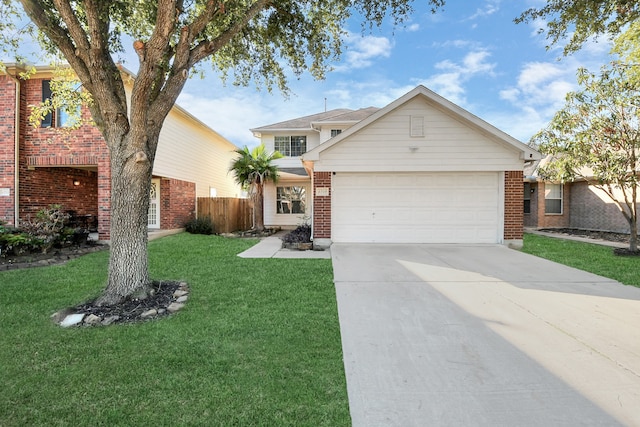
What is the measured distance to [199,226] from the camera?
14344 millimetres

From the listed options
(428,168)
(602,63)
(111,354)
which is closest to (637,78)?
(602,63)

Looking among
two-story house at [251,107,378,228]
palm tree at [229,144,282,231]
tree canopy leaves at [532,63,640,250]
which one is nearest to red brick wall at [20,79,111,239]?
palm tree at [229,144,282,231]

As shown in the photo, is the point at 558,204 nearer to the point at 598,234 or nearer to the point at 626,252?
the point at 598,234

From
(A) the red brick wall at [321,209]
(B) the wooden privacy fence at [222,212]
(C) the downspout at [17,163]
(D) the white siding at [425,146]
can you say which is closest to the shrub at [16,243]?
(C) the downspout at [17,163]

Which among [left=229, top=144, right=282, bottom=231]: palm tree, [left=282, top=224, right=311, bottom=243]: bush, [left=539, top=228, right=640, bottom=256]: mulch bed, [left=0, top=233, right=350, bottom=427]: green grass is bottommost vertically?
[left=0, top=233, right=350, bottom=427]: green grass

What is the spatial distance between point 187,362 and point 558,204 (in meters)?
20.3

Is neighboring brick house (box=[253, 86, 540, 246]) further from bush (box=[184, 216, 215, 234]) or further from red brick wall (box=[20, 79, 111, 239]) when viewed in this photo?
red brick wall (box=[20, 79, 111, 239])

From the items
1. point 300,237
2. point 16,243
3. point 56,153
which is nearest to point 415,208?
point 300,237

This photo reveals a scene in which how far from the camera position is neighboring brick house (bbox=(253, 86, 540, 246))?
33.0 ft

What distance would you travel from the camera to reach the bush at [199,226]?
14.3 meters

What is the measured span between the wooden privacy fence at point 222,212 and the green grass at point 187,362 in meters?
9.64

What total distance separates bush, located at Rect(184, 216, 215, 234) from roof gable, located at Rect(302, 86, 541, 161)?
653cm

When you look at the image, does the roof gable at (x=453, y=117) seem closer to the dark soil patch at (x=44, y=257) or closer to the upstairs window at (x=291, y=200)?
the upstairs window at (x=291, y=200)

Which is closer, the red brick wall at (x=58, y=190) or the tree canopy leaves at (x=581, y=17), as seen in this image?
the tree canopy leaves at (x=581, y=17)
